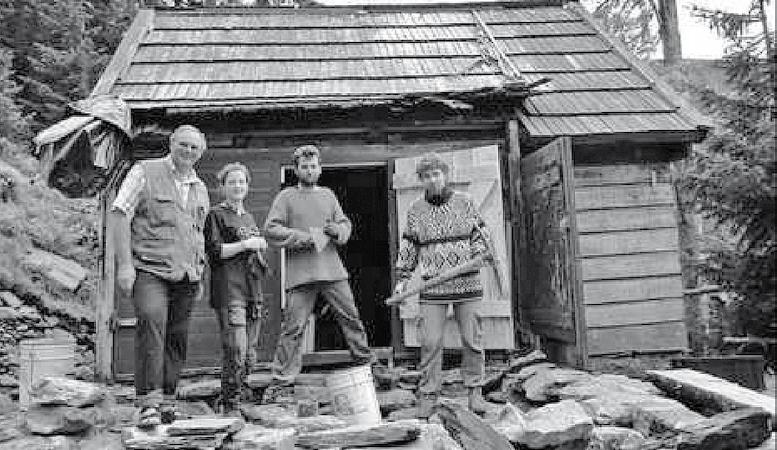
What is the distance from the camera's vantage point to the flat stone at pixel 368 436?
11.9 feet

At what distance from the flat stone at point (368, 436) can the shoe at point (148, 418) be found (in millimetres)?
878

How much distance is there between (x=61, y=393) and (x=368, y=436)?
73.1 inches

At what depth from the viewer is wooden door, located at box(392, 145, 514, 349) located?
6.42m

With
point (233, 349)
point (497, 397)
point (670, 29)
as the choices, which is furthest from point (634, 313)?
point (670, 29)

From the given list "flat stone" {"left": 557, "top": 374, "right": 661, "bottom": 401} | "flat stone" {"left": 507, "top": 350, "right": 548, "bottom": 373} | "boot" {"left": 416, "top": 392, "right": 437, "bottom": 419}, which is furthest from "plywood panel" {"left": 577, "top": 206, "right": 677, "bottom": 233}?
"boot" {"left": 416, "top": 392, "right": 437, "bottom": 419}

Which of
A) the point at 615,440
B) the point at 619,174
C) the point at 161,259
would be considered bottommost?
the point at 615,440

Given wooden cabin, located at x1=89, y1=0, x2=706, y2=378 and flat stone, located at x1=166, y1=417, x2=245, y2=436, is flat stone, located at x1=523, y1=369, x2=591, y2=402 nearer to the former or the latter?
wooden cabin, located at x1=89, y1=0, x2=706, y2=378

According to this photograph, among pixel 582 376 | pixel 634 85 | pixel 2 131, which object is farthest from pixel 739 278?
pixel 2 131

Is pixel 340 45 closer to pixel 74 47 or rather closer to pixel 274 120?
pixel 274 120

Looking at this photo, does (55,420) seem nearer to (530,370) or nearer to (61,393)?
(61,393)

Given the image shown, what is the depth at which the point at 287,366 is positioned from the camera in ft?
14.9

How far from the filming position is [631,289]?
7.02 meters

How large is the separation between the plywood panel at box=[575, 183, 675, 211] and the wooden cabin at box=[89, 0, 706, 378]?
0.02m

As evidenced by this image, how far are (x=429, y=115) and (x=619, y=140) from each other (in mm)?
2001
